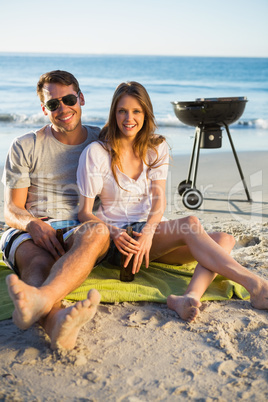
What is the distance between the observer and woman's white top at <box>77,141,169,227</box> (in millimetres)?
3010

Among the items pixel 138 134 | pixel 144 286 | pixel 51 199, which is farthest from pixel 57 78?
pixel 144 286

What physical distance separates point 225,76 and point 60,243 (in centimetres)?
2907

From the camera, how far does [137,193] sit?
3.13 m

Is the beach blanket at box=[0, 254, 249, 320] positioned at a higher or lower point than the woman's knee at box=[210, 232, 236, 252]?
lower

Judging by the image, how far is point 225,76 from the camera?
98.0 feet

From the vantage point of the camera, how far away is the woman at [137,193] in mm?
2812

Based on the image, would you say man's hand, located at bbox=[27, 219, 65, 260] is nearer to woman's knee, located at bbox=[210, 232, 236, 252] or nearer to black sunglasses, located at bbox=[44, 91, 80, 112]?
black sunglasses, located at bbox=[44, 91, 80, 112]

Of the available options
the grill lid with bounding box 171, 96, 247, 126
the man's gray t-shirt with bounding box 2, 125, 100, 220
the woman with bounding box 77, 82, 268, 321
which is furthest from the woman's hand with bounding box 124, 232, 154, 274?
the grill lid with bounding box 171, 96, 247, 126

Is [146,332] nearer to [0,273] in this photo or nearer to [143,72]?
Result: [0,273]

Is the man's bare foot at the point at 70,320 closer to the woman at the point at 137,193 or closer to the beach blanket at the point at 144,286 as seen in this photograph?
the beach blanket at the point at 144,286

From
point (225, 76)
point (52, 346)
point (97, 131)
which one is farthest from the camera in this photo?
point (225, 76)

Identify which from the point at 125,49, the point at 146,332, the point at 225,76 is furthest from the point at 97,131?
the point at 125,49

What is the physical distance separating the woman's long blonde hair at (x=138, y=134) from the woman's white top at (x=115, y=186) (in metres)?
0.04

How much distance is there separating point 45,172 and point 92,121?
10282mm
